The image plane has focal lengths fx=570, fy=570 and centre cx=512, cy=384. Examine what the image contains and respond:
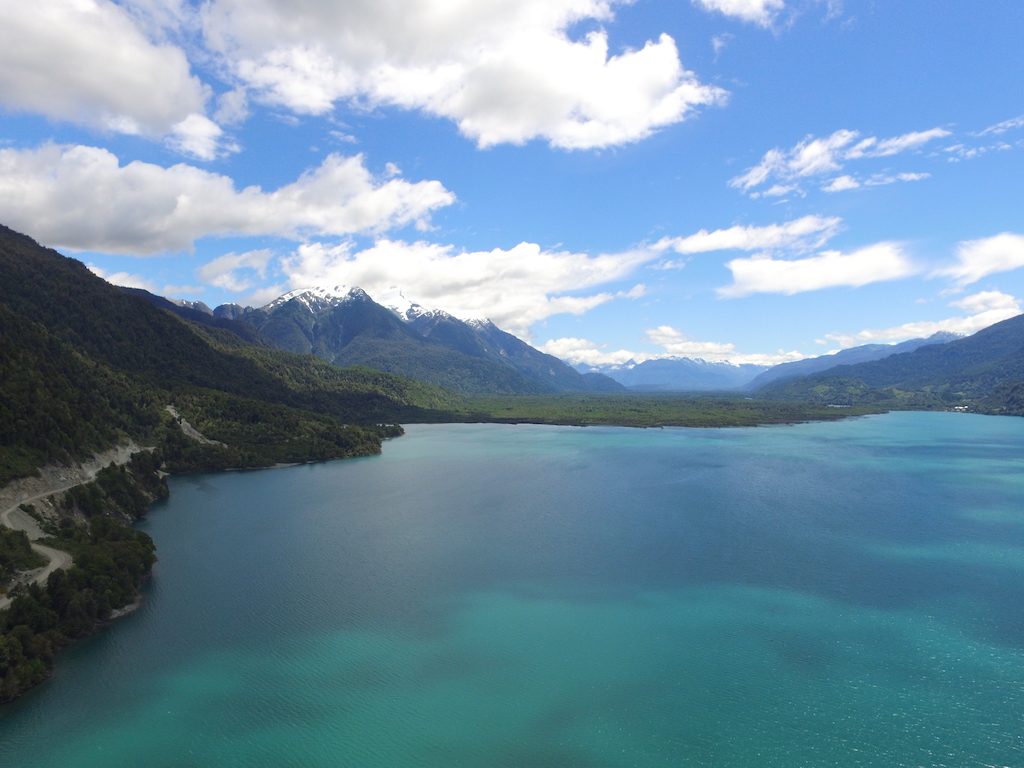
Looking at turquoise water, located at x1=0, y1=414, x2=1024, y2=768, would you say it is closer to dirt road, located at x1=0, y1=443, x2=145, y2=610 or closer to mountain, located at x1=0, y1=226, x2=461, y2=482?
dirt road, located at x1=0, y1=443, x2=145, y2=610

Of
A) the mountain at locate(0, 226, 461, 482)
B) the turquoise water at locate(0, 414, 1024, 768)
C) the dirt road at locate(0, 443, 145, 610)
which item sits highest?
the mountain at locate(0, 226, 461, 482)

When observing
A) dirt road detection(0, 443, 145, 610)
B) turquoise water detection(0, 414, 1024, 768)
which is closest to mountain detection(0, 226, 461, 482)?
dirt road detection(0, 443, 145, 610)

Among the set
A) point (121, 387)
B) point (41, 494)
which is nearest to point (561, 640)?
point (41, 494)

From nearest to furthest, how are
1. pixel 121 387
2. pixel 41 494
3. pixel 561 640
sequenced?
1. pixel 561 640
2. pixel 41 494
3. pixel 121 387

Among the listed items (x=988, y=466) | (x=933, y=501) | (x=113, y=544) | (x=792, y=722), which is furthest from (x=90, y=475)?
(x=988, y=466)

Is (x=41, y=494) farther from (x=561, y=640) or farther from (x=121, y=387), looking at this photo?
(x=121, y=387)

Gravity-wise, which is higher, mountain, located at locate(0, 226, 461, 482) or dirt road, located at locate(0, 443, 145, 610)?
mountain, located at locate(0, 226, 461, 482)

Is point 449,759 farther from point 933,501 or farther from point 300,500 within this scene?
point 933,501

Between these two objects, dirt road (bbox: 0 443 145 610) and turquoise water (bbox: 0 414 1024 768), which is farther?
dirt road (bbox: 0 443 145 610)

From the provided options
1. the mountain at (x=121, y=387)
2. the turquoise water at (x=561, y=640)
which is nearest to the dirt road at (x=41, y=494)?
the mountain at (x=121, y=387)

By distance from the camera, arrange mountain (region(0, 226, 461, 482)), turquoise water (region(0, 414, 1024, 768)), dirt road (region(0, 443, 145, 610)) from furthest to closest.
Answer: mountain (region(0, 226, 461, 482)), dirt road (region(0, 443, 145, 610)), turquoise water (region(0, 414, 1024, 768))
